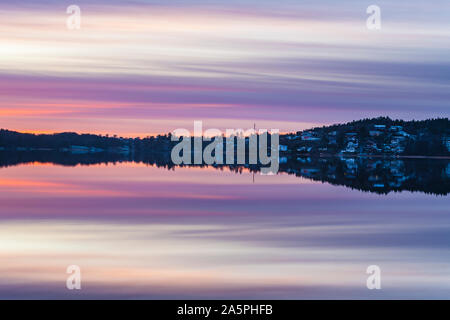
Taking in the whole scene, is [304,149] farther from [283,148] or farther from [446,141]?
[446,141]

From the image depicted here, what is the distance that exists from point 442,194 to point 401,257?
15.7m

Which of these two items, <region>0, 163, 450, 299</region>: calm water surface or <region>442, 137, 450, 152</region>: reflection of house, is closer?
<region>0, 163, 450, 299</region>: calm water surface

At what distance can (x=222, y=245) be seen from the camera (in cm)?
1645

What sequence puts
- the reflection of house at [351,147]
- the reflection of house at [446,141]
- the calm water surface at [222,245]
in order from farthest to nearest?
1. the reflection of house at [351,147]
2. the reflection of house at [446,141]
3. the calm water surface at [222,245]

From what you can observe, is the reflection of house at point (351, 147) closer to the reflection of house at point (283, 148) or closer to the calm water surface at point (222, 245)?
the reflection of house at point (283, 148)

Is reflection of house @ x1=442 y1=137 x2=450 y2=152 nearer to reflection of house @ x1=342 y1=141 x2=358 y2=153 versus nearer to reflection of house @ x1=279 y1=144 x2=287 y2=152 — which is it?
reflection of house @ x1=342 y1=141 x2=358 y2=153

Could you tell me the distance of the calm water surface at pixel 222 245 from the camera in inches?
500

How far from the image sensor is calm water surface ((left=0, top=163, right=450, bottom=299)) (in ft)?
41.7

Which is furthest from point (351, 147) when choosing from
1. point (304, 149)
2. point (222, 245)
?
point (222, 245)

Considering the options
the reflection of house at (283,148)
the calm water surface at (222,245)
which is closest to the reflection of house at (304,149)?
the reflection of house at (283,148)

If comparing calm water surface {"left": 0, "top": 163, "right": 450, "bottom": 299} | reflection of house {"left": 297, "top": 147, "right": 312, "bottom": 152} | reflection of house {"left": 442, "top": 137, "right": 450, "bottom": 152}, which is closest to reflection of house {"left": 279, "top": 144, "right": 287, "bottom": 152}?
reflection of house {"left": 297, "top": 147, "right": 312, "bottom": 152}
